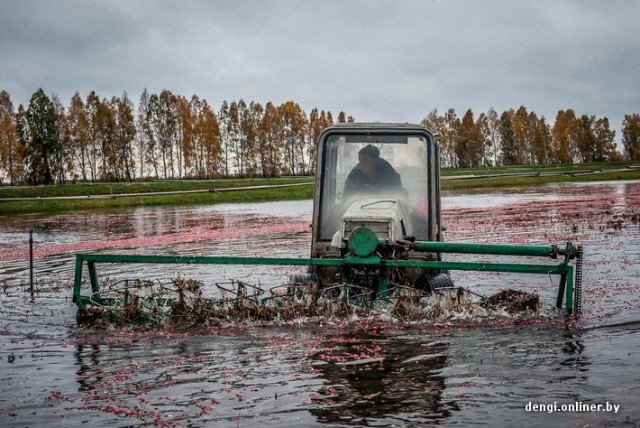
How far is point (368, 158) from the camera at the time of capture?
11.3 m

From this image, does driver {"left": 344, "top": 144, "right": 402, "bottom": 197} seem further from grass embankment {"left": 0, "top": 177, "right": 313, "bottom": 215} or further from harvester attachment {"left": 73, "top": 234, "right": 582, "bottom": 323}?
grass embankment {"left": 0, "top": 177, "right": 313, "bottom": 215}

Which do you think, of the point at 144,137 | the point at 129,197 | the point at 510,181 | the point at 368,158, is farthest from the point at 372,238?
the point at 144,137

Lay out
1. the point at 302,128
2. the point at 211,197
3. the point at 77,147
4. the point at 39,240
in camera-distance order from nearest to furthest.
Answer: the point at 39,240
the point at 211,197
the point at 77,147
the point at 302,128

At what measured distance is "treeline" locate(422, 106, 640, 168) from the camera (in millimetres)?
132375

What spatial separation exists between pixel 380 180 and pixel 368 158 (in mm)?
391

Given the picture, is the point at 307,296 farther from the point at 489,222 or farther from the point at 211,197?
the point at 211,197

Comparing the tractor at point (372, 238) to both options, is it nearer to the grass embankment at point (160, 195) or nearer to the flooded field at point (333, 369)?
the flooded field at point (333, 369)

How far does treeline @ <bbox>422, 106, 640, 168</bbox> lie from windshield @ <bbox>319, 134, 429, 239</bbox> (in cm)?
12001

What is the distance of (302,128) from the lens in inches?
4843

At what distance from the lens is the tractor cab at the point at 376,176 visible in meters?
11.2

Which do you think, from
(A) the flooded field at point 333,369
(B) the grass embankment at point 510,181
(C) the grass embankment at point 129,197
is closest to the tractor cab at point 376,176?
(A) the flooded field at point 333,369

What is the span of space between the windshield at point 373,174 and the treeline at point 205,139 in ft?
244

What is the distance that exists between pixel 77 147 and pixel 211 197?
37.7 meters

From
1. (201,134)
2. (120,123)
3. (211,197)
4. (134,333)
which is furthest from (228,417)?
(201,134)
